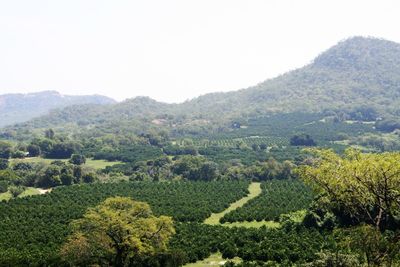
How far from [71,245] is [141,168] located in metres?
83.8

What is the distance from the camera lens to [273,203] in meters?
73.7

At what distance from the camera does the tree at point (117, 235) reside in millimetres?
37688

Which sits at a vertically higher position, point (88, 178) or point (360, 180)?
point (360, 180)

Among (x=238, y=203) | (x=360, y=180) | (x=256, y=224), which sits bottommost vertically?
(x=238, y=203)

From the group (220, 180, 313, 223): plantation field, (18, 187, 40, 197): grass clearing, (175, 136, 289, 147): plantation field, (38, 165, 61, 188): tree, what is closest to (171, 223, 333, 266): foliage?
(220, 180, 313, 223): plantation field

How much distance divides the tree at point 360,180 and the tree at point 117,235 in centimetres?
1371

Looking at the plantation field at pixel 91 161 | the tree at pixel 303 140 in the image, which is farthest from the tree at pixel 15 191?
the tree at pixel 303 140

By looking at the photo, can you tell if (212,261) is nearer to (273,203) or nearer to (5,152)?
(273,203)

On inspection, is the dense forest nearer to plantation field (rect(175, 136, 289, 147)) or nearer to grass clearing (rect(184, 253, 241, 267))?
grass clearing (rect(184, 253, 241, 267))

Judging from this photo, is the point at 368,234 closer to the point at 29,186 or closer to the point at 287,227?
the point at 287,227

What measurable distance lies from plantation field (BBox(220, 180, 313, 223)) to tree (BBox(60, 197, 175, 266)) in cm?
2583

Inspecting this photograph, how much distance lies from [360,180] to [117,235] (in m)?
19.6

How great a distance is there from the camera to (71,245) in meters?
37.6

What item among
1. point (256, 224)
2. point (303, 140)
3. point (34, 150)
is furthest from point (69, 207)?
point (303, 140)
